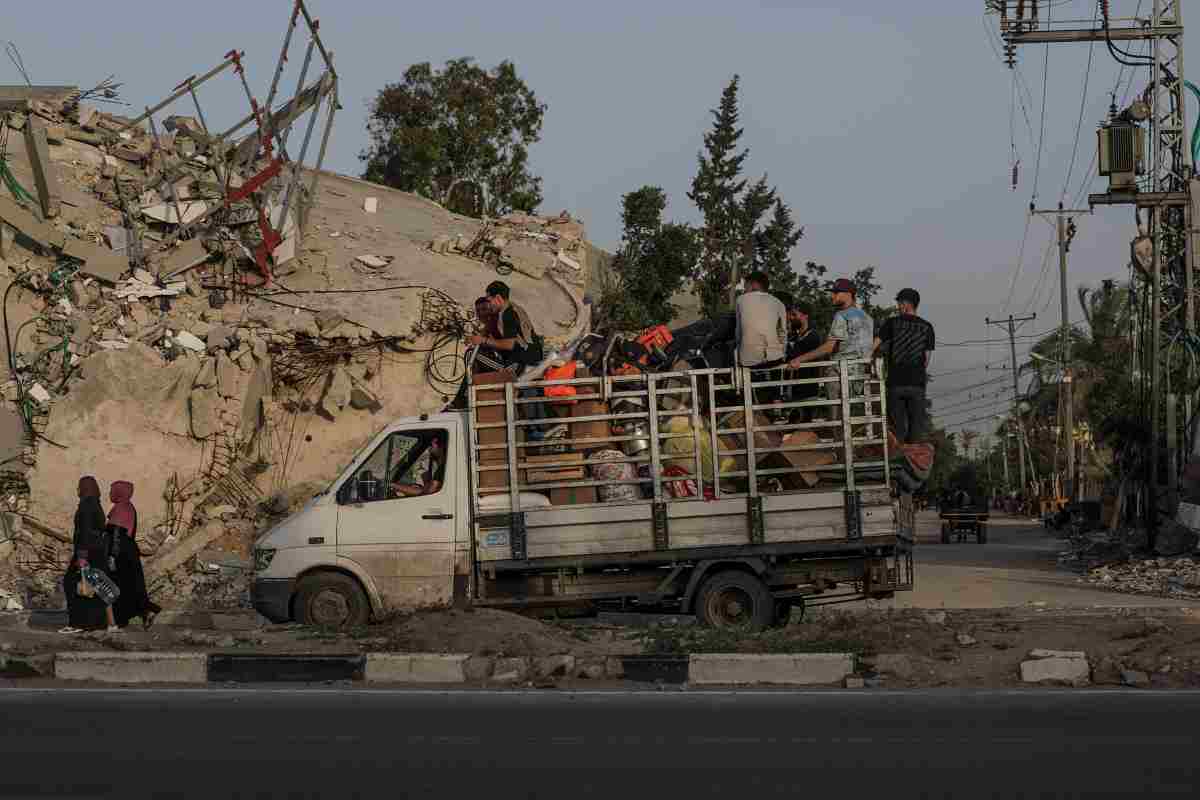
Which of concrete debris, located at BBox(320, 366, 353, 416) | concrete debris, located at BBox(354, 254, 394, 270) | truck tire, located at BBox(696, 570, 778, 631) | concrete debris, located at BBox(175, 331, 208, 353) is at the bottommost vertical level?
truck tire, located at BBox(696, 570, 778, 631)

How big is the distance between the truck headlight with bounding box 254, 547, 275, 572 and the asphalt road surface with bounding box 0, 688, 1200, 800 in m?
3.25

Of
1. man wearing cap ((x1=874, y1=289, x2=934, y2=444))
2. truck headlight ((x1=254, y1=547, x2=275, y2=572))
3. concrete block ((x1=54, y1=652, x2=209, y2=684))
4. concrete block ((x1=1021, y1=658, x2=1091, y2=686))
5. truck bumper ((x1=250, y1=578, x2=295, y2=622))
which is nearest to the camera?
concrete block ((x1=1021, y1=658, x2=1091, y2=686))

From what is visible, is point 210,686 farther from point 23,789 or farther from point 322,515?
point 23,789

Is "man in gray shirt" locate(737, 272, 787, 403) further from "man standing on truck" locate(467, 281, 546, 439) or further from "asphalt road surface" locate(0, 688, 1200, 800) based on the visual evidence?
"asphalt road surface" locate(0, 688, 1200, 800)

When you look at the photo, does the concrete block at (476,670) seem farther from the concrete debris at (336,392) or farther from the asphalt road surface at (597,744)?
the concrete debris at (336,392)

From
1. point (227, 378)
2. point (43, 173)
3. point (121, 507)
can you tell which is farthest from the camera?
point (43, 173)

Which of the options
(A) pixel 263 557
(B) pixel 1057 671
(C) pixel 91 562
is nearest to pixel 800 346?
(B) pixel 1057 671

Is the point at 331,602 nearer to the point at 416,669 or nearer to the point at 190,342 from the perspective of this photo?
the point at 416,669

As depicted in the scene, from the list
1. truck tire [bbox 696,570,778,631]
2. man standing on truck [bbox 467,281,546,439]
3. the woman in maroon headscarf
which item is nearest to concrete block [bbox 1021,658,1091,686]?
truck tire [bbox 696,570,778,631]

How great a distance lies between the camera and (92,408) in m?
21.3

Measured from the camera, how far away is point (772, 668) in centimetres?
1095

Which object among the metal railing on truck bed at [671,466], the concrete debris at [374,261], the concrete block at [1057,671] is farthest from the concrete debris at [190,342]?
the concrete block at [1057,671]

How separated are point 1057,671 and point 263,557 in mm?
6682

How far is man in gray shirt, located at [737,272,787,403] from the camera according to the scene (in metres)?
13.5
